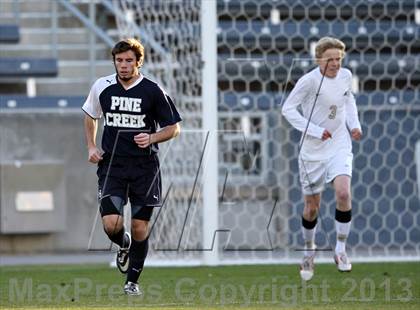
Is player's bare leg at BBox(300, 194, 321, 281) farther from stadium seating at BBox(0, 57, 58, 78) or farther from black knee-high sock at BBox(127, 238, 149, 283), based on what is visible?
stadium seating at BBox(0, 57, 58, 78)

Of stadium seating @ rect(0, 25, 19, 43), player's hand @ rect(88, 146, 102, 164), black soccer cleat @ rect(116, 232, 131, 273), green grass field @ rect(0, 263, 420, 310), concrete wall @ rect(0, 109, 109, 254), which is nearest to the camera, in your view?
green grass field @ rect(0, 263, 420, 310)

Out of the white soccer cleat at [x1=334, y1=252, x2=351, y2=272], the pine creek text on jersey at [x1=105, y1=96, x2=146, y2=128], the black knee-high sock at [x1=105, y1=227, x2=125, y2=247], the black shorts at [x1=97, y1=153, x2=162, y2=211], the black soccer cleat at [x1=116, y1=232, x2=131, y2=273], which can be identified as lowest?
the white soccer cleat at [x1=334, y1=252, x2=351, y2=272]

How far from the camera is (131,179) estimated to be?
25.2 ft

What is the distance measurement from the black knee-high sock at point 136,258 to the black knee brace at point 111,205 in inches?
11.7

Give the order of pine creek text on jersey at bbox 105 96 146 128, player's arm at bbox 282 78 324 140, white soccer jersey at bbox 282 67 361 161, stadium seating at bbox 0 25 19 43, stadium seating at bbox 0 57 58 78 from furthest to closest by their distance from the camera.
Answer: stadium seating at bbox 0 25 19 43 < stadium seating at bbox 0 57 58 78 < white soccer jersey at bbox 282 67 361 161 < player's arm at bbox 282 78 324 140 < pine creek text on jersey at bbox 105 96 146 128

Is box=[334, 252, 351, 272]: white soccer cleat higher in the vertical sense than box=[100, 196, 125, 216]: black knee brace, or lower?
lower

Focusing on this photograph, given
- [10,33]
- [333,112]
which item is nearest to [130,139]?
[333,112]

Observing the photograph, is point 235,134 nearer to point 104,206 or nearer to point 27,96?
point 27,96

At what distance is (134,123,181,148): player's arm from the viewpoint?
24.6ft

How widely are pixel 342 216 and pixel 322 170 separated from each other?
14.8 inches

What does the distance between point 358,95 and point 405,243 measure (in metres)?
1.64

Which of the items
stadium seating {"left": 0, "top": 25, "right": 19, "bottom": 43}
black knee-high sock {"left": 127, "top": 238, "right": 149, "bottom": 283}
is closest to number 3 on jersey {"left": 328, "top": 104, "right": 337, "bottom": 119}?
black knee-high sock {"left": 127, "top": 238, "right": 149, "bottom": 283}

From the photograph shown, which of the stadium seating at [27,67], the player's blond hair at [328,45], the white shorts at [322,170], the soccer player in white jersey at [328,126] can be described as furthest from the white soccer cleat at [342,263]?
the stadium seating at [27,67]

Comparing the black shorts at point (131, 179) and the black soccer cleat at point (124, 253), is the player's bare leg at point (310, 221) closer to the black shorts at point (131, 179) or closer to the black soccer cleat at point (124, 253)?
the black soccer cleat at point (124, 253)
